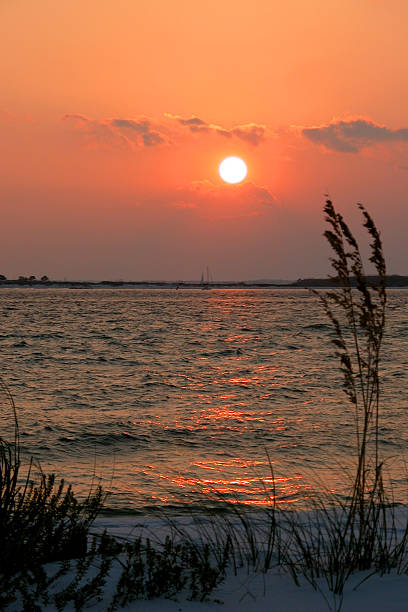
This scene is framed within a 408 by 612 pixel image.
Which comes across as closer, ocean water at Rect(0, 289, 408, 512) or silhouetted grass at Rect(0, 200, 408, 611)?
silhouetted grass at Rect(0, 200, 408, 611)

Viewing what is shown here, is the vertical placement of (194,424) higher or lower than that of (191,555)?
lower

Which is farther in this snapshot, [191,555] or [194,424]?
[194,424]

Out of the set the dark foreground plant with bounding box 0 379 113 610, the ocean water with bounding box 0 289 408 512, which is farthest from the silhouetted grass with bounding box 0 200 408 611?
the ocean water with bounding box 0 289 408 512

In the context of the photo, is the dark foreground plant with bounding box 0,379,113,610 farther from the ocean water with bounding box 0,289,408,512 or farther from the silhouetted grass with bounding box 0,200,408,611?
the ocean water with bounding box 0,289,408,512

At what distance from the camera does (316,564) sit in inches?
183

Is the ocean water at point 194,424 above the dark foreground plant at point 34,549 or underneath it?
underneath

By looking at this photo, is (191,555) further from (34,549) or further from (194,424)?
(194,424)

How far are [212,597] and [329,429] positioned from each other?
33.8ft

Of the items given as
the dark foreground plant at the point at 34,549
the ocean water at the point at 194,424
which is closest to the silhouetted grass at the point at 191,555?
the dark foreground plant at the point at 34,549

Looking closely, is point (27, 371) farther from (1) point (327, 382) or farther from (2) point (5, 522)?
(2) point (5, 522)

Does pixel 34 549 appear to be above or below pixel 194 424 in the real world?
→ above

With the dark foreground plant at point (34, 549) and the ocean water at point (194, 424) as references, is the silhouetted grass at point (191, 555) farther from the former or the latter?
the ocean water at point (194, 424)

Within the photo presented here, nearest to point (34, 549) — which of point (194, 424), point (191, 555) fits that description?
point (191, 555)

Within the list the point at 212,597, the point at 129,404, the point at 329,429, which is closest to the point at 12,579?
the point at 212,597
